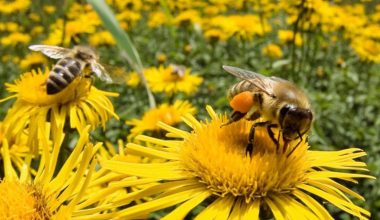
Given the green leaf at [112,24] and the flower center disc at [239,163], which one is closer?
the green leaf at [112,24]

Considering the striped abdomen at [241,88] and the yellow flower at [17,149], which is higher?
the striped abdomen at [241,88]

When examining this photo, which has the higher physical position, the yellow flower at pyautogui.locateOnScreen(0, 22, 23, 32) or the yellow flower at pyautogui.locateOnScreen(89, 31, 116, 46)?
the yellow flower at pyautogui.locateOnScreen(89, 31, 116, 46)

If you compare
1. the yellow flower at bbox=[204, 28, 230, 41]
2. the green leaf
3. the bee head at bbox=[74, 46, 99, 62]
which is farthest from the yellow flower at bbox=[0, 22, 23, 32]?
the green leaf

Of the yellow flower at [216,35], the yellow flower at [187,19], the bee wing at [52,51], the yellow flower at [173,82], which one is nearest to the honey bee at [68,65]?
the bee wing at [52,51]

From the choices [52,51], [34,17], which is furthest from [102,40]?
[52,51]

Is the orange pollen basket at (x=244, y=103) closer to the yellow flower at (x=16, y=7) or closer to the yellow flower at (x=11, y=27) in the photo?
the yellow flower at (x=11, y=27)

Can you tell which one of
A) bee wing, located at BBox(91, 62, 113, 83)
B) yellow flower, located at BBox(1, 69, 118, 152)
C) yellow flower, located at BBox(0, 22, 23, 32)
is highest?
bee wing, located at BBox(91, 62, 113, 83)

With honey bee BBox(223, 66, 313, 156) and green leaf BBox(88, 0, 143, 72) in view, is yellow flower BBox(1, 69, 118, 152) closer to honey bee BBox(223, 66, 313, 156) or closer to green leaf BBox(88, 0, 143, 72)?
honey bee BBox(223, 66, 313, 156)

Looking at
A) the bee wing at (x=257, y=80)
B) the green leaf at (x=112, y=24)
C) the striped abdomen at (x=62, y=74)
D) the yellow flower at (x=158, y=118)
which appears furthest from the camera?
the yellow flower at (x=158, y=118)
